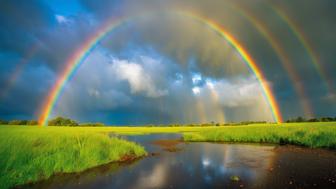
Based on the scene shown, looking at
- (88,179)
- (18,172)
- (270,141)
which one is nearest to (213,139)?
(270,141)

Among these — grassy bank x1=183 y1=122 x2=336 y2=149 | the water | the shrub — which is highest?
the shrub

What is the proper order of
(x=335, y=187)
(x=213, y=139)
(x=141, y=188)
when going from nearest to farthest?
(x=335, y=187), (x=141, y=188), (x=213, y=139)

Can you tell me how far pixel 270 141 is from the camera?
105ft

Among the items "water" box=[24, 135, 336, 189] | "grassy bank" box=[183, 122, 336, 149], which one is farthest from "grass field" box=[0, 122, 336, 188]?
"water" box=[24, 135, 336, 189]

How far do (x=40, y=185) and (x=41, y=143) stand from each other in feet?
16.1

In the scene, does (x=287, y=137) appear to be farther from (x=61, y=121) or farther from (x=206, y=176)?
(x=61, y=121)

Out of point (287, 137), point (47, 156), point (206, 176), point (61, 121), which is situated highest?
point (61, 121)

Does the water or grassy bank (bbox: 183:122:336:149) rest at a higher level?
grassy bank (bbox: 183:122:336:149)

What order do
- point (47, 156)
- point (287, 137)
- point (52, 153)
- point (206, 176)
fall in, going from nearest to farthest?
point (47, 156), point (206, 176), point (52, 153), point (287, 137)

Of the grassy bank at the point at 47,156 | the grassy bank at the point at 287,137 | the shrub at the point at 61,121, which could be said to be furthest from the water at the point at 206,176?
the shrub at the point at 61,121

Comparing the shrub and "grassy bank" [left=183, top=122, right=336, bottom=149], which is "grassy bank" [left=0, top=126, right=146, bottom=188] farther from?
the shrub

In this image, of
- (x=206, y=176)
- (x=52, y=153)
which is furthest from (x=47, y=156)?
(x=206, y=176)

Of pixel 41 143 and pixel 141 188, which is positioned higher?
pixel 41 143

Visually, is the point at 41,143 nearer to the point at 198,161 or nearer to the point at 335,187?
the point at 198,161
